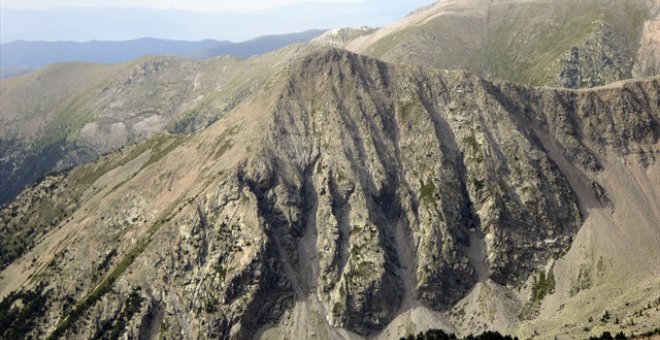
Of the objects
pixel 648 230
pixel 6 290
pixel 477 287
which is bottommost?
pixel 6 290

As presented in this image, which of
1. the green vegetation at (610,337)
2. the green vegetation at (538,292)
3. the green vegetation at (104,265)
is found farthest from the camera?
the green vegetation at (104,265)

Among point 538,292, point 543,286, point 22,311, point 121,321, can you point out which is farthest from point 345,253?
point 22,311

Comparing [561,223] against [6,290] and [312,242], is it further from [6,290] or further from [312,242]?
[6,290]

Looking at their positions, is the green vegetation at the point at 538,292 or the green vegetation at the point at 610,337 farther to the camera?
the green vegetation at the point at 538,292

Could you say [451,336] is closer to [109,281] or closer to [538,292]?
[538,292]

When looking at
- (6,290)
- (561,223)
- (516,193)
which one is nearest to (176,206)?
(6,290)

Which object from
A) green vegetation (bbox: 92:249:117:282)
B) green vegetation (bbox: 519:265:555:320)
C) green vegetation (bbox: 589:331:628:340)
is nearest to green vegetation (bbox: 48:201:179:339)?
green vegetation (bbox: 92:249:117:282)

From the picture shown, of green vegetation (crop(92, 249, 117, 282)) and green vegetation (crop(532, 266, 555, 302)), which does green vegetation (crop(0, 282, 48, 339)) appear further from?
green vegetation (crop(532, 266, 555, 302))

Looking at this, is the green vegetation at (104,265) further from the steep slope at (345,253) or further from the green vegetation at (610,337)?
the green vegetation at (610,337)

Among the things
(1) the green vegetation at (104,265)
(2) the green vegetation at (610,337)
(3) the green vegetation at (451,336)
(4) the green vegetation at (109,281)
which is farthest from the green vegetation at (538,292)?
(1) the green vegetation at (104,265)
